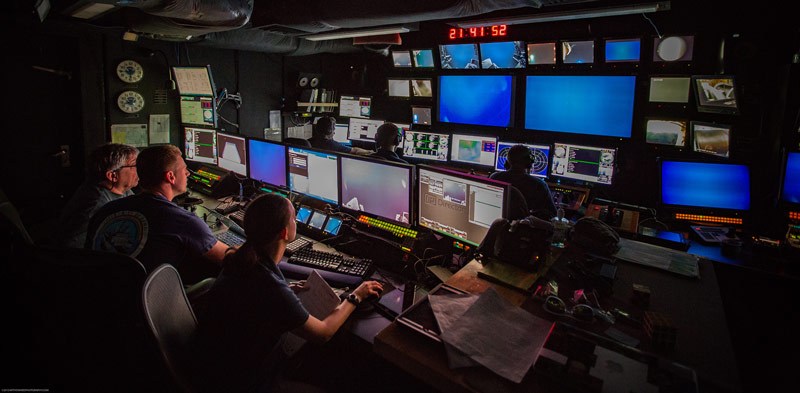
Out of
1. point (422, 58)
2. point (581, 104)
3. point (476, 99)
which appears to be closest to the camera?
point (581, 104)

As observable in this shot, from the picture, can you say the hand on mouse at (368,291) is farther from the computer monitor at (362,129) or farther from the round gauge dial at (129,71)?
the computer monitor at (362,129)

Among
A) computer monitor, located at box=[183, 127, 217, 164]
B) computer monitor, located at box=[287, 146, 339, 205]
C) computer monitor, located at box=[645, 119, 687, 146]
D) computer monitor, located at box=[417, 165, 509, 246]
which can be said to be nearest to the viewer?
computer monitor, located at box=[417, 165, 509, 246]

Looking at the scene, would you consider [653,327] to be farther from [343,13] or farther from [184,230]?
[343,13]

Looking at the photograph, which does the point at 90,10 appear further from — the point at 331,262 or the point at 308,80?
the point at 308,80

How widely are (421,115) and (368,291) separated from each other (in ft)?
14.1

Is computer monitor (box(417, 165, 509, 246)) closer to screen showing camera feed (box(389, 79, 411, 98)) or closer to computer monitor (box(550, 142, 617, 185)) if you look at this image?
computer monitor (box(550, 142, 617, 185))

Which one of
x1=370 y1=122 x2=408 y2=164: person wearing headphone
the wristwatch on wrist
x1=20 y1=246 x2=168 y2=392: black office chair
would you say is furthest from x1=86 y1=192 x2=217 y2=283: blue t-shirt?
x1=370 y1=122 x2=408 y2=164: person wearing headphone

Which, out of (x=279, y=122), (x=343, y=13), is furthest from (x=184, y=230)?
(x=279, y=122)

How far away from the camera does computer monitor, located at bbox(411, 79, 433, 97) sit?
5.74 meters

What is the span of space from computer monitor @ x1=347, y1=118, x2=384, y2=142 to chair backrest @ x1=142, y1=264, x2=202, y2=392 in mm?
5100

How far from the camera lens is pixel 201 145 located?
4.23 m

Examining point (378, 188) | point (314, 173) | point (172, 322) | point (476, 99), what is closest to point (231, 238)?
point (314, 173)

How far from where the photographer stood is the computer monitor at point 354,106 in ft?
21.9

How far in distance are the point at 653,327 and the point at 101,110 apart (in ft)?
16.4
